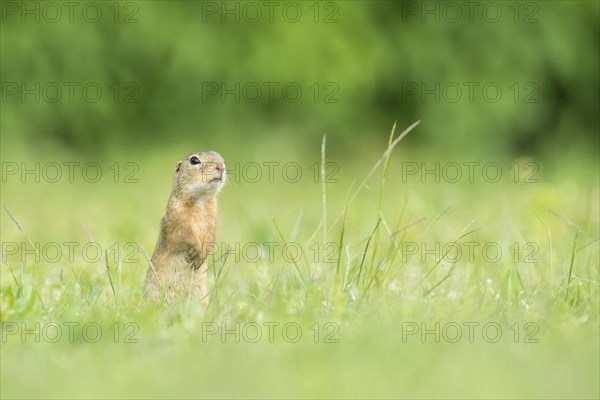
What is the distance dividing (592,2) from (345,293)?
23.2ft

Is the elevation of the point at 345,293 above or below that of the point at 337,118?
above

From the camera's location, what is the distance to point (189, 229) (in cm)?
432

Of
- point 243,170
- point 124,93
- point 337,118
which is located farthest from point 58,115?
point 337,118

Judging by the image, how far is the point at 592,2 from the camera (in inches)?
404

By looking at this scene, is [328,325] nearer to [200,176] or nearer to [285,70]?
[200,176]

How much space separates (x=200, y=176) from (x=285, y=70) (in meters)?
5.57

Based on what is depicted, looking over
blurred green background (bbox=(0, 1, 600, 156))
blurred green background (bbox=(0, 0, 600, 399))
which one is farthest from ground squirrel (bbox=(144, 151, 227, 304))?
blurred green background (bbox=(0, 1, 600, 156))

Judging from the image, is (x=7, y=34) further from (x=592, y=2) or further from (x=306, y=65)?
(x=592, y=2)

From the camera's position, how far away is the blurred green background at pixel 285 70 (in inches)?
377

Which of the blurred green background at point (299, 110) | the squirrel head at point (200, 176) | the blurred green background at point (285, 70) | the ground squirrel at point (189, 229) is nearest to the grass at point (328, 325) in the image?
the ground squirrel at point (189, 229)

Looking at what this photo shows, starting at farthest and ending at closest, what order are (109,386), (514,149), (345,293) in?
(514,149)
(345,293)
(109,386)

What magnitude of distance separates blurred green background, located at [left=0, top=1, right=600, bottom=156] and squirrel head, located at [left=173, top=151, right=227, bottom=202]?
5.34 m

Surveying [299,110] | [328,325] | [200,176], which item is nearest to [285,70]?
[299,110]

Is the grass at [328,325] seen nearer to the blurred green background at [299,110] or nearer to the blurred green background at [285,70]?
the blurred green background at [299,110]
